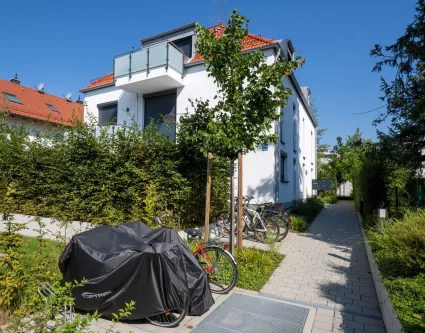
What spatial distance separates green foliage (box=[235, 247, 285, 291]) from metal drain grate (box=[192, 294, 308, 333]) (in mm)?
410

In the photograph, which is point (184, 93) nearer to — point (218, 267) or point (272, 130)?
point (272, 130)

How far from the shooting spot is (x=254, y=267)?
4883mm

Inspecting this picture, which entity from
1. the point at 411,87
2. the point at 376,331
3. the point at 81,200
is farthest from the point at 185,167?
the point at 411,87

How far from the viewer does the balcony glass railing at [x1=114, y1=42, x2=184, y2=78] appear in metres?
11.4

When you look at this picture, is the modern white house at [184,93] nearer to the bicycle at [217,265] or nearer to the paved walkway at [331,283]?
the paved walkway at [331,283]

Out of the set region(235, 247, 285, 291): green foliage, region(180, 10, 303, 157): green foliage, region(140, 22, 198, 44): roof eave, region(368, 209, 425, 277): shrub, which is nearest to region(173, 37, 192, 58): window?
region(140, 22, 198, 44): roof eave

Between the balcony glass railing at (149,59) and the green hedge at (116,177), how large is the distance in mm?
5005

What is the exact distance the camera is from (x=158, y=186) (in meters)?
6.96

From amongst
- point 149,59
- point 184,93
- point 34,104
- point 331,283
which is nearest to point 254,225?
point 331,283

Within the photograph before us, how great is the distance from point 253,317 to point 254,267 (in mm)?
1528

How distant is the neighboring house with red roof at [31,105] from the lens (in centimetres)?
1699

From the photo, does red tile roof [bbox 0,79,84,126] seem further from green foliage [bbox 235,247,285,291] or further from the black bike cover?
the black bike cover

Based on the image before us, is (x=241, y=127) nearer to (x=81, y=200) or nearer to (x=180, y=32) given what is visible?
(x=81, y=200)

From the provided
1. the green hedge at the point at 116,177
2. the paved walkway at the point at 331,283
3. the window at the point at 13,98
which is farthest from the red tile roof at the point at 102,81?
the paved walkway at the point at 331,283
